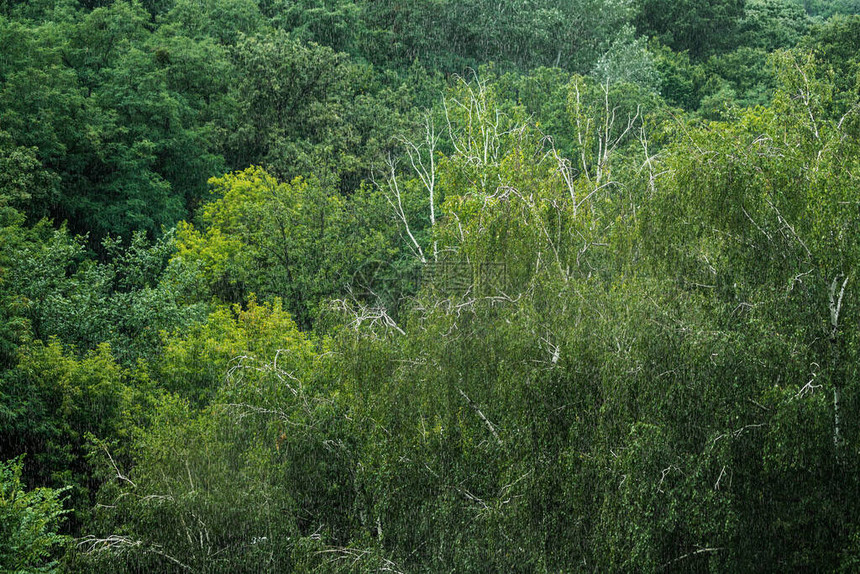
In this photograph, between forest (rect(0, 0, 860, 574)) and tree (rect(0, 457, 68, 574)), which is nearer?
forest (rect(0, 0, 860, 574))

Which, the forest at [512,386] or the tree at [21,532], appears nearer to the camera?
the forest at [512,386]

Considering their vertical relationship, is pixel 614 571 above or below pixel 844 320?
below

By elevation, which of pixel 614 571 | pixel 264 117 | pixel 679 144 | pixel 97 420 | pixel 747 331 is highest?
pixel 679 144

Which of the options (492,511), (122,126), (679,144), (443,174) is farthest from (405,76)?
(492,511)

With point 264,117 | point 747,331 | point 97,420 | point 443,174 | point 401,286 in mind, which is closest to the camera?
point 747,331

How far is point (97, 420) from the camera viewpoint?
24.3 metres

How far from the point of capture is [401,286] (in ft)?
105

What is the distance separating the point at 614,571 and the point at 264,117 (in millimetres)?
31978

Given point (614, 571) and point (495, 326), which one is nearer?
point (614, 571)

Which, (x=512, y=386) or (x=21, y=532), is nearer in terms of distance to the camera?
(x=512, y=386)

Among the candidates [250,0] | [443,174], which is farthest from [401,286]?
[250,0]

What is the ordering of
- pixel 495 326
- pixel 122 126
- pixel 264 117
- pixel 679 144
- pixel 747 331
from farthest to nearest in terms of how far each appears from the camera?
1. pixel 264 117
2. pixel 122 126
3. pixel 679 144
4. pixel 495 326
5. pixel 747 331

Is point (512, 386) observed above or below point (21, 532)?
above

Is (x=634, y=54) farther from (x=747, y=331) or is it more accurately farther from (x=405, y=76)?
(x=747, y=331)
